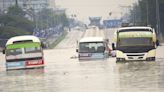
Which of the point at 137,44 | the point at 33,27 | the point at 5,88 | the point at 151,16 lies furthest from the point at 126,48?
the point at 33,27

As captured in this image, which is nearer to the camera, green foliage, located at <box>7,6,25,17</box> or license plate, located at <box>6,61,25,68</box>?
license plate, located at <box>6,61,25,68</box>

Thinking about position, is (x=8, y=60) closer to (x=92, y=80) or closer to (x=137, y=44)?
(x=137, y=44)

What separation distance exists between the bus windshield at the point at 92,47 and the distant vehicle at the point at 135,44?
9.59 meters

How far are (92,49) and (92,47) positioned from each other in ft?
1.43

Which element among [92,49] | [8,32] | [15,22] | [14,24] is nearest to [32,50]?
[92,49]

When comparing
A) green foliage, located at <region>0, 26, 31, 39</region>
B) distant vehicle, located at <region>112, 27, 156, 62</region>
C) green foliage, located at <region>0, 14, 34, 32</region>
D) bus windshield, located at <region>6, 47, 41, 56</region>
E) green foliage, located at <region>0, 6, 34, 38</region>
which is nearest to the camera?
bus windshield, located at <region>6, 47, 41, 56</region>

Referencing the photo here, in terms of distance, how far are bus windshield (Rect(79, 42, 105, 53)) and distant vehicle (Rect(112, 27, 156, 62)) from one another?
31.5ft

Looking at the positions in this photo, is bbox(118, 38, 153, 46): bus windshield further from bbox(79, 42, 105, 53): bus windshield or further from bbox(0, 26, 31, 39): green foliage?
bbox(0, 26, 31, 39): green foliage

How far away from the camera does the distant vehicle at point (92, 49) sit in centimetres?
5266

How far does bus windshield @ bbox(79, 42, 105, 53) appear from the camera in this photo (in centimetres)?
5312

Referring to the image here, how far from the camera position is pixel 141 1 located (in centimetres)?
13312

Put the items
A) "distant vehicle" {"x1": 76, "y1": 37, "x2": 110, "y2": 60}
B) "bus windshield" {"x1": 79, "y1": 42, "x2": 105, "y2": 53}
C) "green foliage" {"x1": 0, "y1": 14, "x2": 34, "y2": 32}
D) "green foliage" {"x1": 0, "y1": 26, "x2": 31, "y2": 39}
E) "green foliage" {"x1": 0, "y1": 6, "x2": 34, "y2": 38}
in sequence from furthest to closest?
1. "green foliage" {"x1": 0, "y1": 14, "x2": 34, "y2": 32}
2. "green foliage" {"x1": 0, "y1": 6, "x2": 34, "y2": 38}
3. "green foliage" {"x1": 0, "y1": 26, "x2": 31, "y2": 39}
4. "bus windshield" {"x1": 79, "y1": 42, "x2": 105, "y2": 53}
5. "distant vehicle" {"x1": 76, "y1": 37, "x2": 110, "y2": 60}

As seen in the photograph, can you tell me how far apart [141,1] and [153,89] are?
11273 centimetres

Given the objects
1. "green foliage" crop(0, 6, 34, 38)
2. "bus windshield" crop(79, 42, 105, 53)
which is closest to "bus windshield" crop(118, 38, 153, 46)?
"bus windshield" crop(79, 42, 105, 53)
